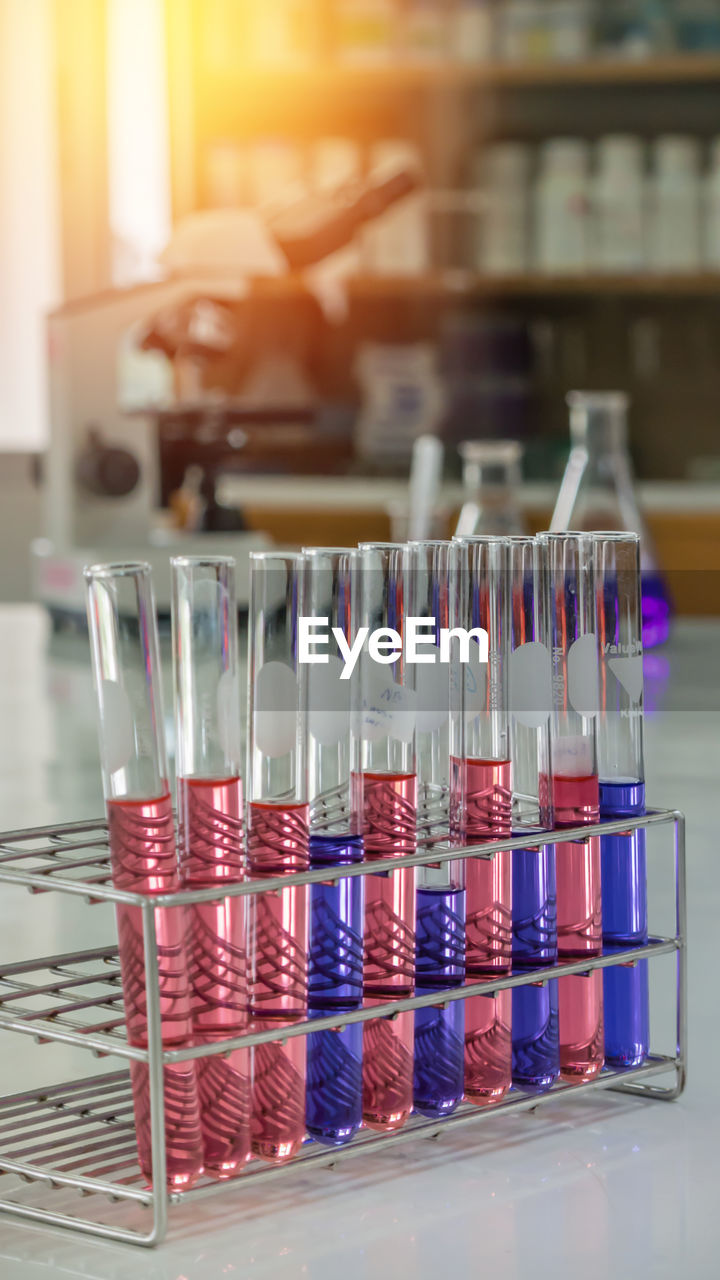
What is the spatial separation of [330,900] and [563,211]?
8.86 ft

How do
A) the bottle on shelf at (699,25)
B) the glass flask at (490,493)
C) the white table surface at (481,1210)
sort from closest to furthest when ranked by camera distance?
1. the white table surface at (481,1210)
2. the glass flask at (490,493)
3. the bottle on shelf at (699,25)

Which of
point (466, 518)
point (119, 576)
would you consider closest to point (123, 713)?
point (119, 576)

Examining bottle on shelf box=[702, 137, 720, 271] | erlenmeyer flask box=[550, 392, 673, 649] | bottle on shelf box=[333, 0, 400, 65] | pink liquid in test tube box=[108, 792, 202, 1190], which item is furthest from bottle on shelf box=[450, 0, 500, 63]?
pink liquid in test tube box=[108, 792, 202, 1190]

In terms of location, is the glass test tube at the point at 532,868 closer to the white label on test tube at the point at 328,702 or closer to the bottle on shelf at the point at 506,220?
the white label on test tube at the point at 328,702

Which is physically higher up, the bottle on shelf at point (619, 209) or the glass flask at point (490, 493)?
the bottle on shelf at point (619, 209)

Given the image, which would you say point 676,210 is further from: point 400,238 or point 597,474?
point 597,474

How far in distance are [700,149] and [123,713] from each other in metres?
2.94

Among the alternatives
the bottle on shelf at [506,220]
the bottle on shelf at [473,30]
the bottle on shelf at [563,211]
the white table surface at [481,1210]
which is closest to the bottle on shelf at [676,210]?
the bottle on shelf at [563,211]

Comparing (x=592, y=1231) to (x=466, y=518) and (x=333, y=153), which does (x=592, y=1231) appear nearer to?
(x=466, y=518)

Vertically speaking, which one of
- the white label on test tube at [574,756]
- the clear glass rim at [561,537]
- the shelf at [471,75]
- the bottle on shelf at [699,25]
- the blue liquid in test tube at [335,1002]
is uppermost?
the bottle on shelf at [699,25]

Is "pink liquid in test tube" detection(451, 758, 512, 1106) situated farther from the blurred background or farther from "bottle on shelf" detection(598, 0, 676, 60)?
"bottle on shelf" detection(598, 0, 676, 60)

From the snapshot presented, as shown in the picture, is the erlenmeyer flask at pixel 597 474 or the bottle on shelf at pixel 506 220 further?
the bottle on shelf at pixel 506 220

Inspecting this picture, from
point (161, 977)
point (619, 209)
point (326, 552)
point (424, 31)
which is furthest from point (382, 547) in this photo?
point (424, 31)

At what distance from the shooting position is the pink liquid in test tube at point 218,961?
1.25ft
